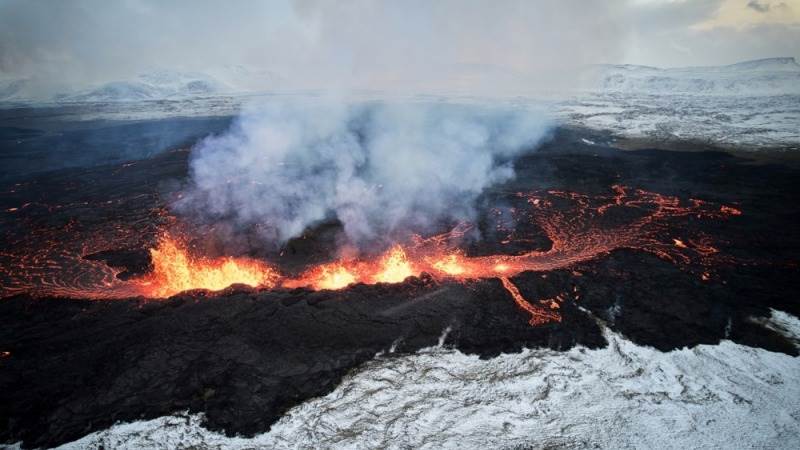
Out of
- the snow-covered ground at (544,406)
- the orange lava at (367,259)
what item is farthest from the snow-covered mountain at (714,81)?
the snow-covered ground at (544,406)

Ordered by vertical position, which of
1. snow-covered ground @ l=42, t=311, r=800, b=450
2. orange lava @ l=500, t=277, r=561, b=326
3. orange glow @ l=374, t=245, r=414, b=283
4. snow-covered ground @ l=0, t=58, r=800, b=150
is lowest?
snow-covered ground @ l=42, t=311, r=800, b=450

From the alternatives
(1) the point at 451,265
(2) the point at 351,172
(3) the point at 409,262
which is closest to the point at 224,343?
(3) the point at 409,262

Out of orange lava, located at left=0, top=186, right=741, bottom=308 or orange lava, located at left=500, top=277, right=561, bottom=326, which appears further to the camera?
orange lava, located at left=0, top=186, right=741, bottom=308

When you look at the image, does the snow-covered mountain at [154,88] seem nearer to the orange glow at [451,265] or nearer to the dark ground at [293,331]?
the dark ground at [293,331]

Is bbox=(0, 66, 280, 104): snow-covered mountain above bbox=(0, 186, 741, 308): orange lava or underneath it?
above

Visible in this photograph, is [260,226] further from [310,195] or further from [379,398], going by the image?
[379,398]

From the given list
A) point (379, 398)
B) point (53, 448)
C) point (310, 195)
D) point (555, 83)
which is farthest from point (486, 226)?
point (555, 83)

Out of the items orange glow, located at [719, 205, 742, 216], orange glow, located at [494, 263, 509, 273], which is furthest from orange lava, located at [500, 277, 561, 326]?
orange glow, located at [719, 205, 742, 216]

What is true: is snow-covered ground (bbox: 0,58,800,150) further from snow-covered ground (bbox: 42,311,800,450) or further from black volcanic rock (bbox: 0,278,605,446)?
black volcanic rock (bbox: 0,278,605,446)
